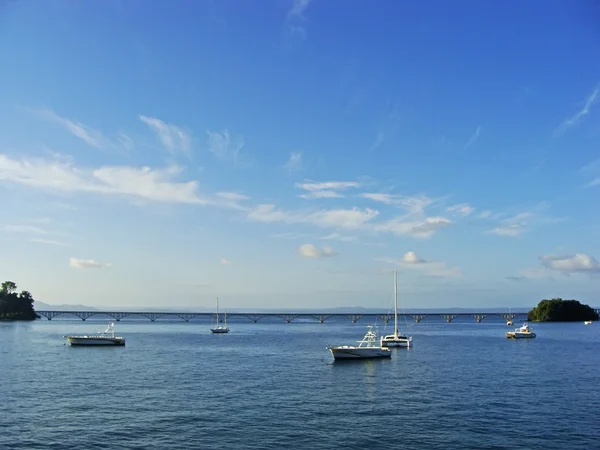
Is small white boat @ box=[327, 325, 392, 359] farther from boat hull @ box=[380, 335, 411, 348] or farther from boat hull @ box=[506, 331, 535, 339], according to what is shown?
boat hull @ box=[506, 331, 535, 339]

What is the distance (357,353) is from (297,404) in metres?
48.2

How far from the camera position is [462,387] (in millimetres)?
70812

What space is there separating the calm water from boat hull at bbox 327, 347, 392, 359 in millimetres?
2089

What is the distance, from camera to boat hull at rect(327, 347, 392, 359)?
102 metres

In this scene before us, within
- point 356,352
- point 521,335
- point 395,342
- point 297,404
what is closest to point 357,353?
point 356,352

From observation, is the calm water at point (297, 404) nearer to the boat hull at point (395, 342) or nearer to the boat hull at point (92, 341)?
the boat hull at point (395, 342)

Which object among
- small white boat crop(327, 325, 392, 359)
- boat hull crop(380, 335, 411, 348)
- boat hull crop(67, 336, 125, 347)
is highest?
small white boat crop(327, 325, 392, 359)

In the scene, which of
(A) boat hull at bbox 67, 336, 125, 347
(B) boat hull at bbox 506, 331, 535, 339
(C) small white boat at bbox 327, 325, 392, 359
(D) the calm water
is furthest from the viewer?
(B) boat hull at bbox 506, 331, 535, 339

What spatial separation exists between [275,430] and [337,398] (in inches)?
690

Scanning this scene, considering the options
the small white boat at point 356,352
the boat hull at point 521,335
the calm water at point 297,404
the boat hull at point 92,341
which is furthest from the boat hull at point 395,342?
the boat hull at point 92,341

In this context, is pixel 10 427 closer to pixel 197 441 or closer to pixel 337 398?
pixel 197 441

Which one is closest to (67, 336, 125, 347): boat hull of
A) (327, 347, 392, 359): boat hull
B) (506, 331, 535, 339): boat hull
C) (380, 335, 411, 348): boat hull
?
(327, 347, 392, 359): boat hull

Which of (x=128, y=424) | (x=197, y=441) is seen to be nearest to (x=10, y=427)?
(x=128, y=424)

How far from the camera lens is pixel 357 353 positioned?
104938 mm
